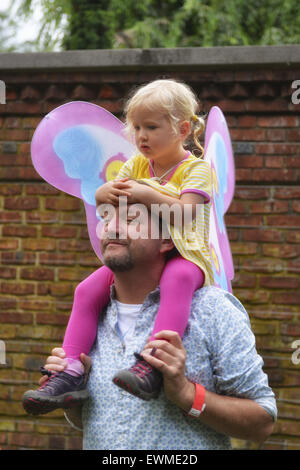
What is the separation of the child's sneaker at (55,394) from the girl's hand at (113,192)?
550mm

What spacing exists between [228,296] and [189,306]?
0.21 meters

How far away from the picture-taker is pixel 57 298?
4.21 meters

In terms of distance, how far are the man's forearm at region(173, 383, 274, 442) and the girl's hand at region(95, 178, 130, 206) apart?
1.99 ft

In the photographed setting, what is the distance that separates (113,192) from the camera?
202cm

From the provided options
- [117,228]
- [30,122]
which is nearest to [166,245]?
[117,228]

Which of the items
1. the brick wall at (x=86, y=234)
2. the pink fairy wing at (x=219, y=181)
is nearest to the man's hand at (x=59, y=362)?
the pink fairy wing at (x=219, y=181)

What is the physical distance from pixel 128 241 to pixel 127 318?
0.27 meters

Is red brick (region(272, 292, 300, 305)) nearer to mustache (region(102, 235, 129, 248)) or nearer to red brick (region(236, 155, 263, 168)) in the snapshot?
red brick (region(236, 155, 263, 168))

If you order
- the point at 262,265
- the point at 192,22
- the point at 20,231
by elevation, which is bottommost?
the point at 262,265

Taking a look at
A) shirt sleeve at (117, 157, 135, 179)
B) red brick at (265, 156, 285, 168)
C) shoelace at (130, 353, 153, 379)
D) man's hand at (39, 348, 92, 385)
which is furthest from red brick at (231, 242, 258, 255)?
shoelace at (130, 353, 153, 379)

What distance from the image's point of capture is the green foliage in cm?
832

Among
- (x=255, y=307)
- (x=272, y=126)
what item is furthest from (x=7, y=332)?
(x=272, y=126)

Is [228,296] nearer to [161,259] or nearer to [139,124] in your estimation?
[161,259]

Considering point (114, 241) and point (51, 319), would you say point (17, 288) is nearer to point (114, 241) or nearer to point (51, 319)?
point (51, 319)
